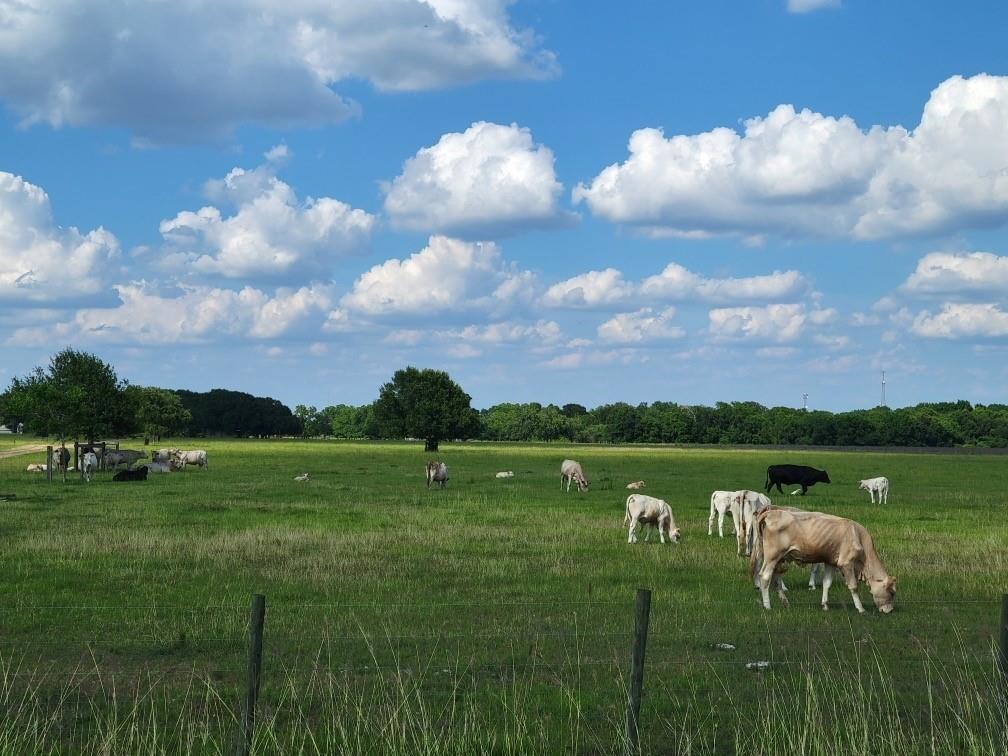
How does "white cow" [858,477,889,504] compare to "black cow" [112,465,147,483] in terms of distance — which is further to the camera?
"black cow" [112,465,147,483]

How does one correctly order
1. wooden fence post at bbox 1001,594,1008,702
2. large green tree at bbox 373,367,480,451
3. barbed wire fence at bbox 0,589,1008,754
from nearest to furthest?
1. wooden fence post at bbox 1001,594,1008,702
2. barbed wire fence at bbox 0,589,1008,754
3. large green tree at bbox 373,367,480,451

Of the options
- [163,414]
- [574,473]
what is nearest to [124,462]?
[574,473]

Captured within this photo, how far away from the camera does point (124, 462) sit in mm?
57188

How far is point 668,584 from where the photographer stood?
17766 millimetres

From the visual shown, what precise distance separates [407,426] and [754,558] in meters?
92.3

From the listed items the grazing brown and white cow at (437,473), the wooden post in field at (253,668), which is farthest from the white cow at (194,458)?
the wooden post in field at (253,668)

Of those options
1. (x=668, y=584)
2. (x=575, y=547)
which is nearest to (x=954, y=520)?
(x=575, y=547)

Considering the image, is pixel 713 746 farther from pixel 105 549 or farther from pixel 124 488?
pixel 124 488

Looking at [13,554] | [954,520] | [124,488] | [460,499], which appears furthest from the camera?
[124,488]

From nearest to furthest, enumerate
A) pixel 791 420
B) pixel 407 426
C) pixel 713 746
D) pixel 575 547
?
pixel 713 746 < pixel 575 547 < pixel 407 426 < pixel 791 420

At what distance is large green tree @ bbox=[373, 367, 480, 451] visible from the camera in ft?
352

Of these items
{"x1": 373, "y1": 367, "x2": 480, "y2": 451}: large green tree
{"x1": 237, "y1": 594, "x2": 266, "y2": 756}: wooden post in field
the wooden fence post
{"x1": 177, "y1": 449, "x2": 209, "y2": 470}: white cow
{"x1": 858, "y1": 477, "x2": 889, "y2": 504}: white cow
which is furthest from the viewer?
{"x1": 373, "y1": 367, "x2": 480, "y2": 451}: large green tree

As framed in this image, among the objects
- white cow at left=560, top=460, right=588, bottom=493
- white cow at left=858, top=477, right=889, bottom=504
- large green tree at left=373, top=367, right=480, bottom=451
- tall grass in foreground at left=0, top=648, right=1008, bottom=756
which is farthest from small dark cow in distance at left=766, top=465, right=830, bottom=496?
large green tree at left=373, top=367, right=480, bottom=451

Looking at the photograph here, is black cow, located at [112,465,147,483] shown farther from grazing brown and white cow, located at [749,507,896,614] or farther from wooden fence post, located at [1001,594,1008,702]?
wooden fence post, located at [1001,594,1008,702]
